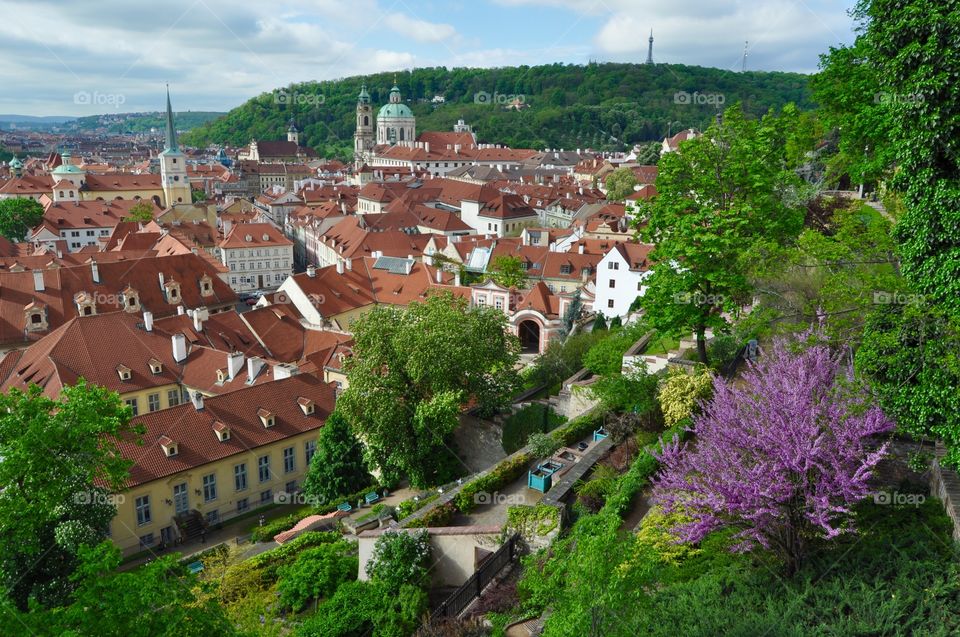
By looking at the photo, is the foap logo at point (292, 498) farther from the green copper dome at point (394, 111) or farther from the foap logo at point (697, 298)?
the green copper dome at point (394, 111)

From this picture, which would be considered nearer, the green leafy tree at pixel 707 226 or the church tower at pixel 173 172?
the green leafy tree at pixel 707 226

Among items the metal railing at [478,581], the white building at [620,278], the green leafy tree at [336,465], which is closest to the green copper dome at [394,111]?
the white building at [620,278]

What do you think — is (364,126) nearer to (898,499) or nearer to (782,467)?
(898,499)

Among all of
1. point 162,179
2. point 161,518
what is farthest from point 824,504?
point 162,179

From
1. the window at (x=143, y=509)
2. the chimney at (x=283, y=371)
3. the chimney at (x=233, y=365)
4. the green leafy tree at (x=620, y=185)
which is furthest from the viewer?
the green leafy tree at (x=620, y=185)

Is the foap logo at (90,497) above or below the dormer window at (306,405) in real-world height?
above

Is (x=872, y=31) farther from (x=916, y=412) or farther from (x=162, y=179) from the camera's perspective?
(x=162, y=179)
